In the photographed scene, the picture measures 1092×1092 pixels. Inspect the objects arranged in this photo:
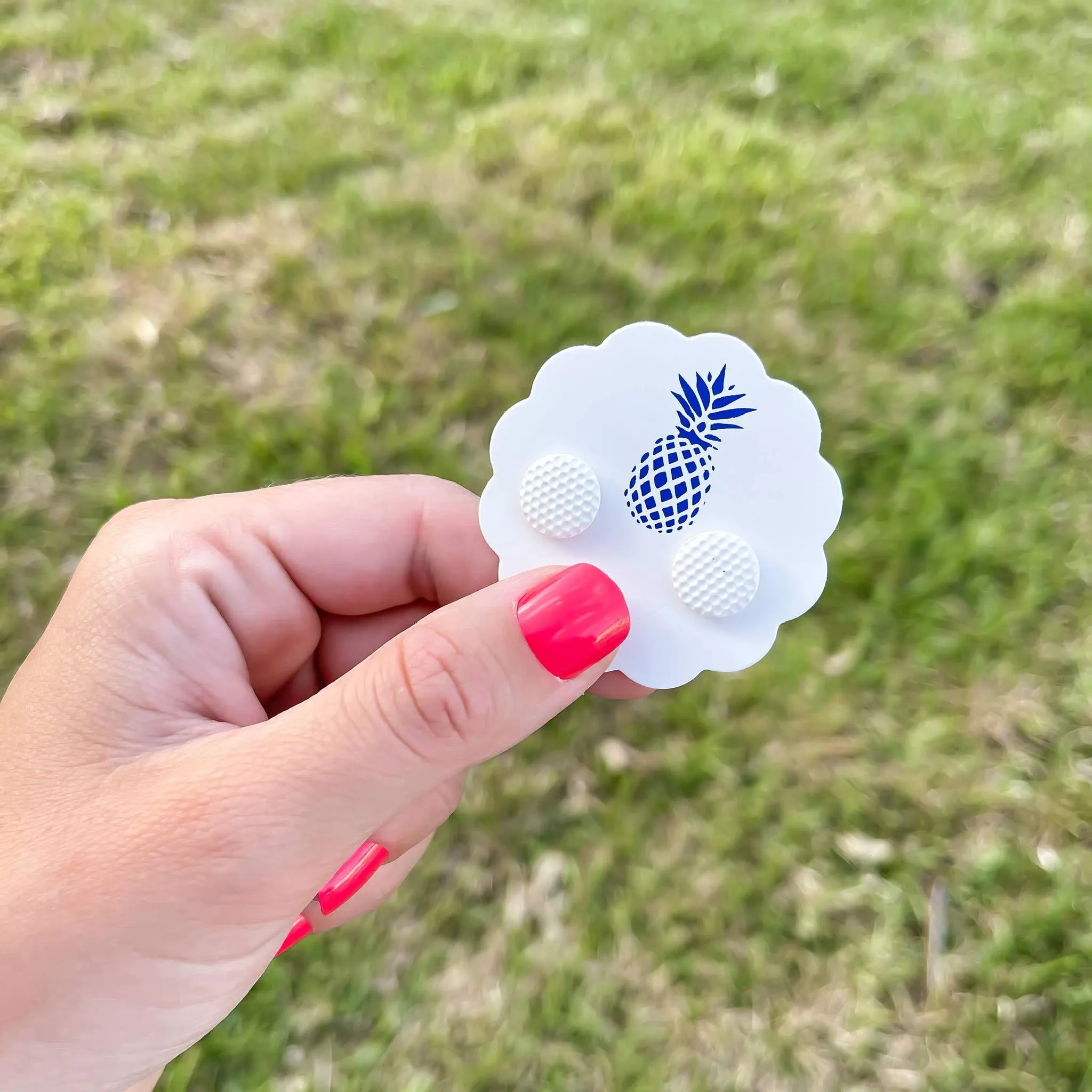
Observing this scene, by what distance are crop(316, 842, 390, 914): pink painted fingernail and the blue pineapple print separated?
58 cm

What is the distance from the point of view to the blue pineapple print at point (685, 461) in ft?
3.06

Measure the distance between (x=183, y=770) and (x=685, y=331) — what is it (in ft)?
4.42

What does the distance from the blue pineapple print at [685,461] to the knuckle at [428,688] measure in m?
0.24

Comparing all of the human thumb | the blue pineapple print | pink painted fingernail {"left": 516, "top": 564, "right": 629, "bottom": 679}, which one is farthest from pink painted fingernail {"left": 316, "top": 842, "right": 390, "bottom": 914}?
the blue pineapple print

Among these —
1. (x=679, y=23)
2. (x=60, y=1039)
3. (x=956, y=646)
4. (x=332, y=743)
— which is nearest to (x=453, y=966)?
(x=60, y=1039)

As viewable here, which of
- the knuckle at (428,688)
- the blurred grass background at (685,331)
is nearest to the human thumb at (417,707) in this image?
the knuckle at (428,688)

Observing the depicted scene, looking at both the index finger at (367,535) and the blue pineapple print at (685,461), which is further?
the index finger at (367,535)

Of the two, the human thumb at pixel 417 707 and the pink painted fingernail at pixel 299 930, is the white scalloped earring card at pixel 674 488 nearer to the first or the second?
the human thumb at pixel 417 707

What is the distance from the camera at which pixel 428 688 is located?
0.85m

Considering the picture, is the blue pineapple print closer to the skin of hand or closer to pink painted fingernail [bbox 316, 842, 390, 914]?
the skin of hand

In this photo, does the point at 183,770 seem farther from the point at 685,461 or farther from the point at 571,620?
the point at 685,461

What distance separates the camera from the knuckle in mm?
847

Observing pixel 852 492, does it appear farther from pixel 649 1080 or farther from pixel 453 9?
pixel 453 9

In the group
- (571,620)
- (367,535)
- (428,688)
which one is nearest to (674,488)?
(571,620)
